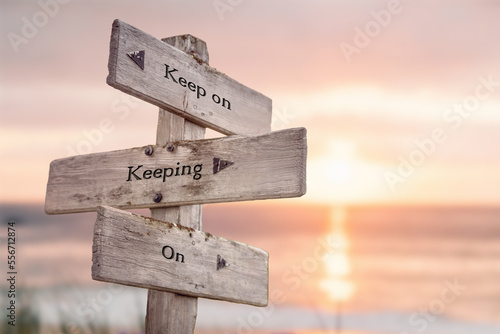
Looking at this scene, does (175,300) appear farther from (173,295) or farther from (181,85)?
(181,85)

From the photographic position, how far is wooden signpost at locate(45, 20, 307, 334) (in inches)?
106

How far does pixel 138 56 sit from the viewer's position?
9.43 ft

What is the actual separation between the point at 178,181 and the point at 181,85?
1.62ft

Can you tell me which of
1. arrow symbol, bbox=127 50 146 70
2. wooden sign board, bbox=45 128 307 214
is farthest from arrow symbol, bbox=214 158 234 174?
arrow symbol, bbox=127 50 146 70

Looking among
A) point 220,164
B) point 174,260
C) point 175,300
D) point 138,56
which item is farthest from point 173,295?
point 138,56

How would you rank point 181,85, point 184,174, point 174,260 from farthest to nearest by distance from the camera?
point 181,85, point 184,174, point 174,260

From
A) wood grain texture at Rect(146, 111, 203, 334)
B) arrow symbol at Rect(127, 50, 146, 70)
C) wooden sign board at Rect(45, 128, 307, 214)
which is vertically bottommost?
wood grain texture at Rect(146, 111, 203, 334)

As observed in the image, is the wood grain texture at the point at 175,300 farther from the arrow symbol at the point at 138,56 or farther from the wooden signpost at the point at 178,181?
the arrow symbol at the point at 138,56

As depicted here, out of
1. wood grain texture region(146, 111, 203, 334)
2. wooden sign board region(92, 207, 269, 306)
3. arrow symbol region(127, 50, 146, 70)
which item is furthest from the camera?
wood grain texture region(146, 111, 203, 334)

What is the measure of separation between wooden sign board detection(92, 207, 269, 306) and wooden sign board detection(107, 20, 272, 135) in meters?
0.59

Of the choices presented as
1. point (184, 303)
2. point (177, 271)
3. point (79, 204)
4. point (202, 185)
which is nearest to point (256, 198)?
point (202, 185)

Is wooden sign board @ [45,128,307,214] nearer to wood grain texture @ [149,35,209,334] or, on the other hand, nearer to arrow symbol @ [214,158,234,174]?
arrow symbol @ [214,158,234,174]

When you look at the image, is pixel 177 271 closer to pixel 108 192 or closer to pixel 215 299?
pixel 215 299

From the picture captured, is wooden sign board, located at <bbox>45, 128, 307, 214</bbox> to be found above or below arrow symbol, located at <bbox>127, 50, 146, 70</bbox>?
below
